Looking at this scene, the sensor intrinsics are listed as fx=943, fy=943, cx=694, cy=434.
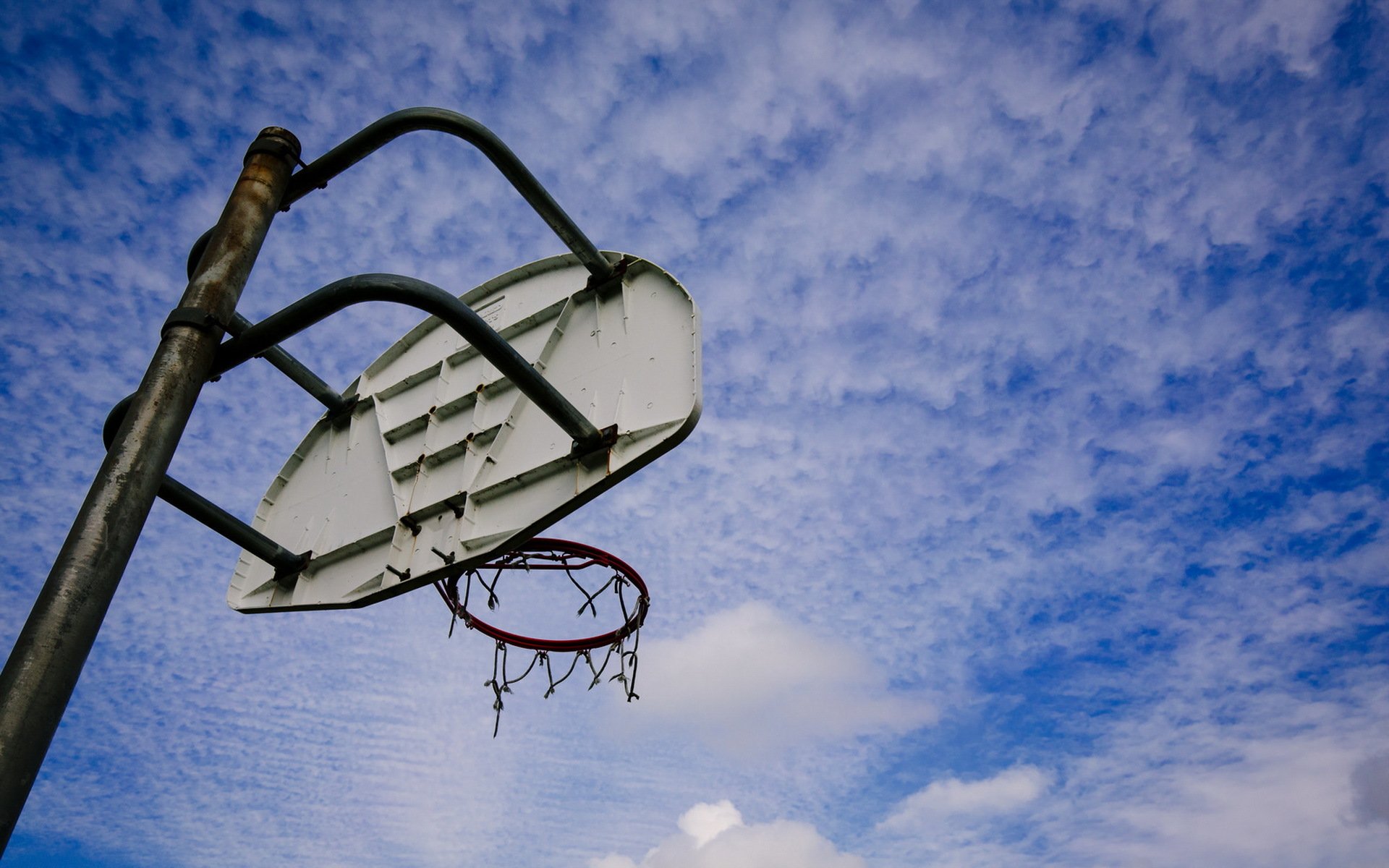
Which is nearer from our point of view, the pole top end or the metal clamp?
the metal clamp

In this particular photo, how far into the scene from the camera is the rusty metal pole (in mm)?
3094

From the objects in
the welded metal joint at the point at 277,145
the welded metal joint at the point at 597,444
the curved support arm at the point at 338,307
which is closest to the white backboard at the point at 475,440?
the welded metal joint at the point at 597,444

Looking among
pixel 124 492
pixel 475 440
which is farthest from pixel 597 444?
pixel 124 492

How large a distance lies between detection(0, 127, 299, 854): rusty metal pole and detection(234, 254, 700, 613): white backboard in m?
2.36

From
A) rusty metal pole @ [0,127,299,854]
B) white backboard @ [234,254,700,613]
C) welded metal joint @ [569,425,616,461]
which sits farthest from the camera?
white backboard @ [234,254,700,613]

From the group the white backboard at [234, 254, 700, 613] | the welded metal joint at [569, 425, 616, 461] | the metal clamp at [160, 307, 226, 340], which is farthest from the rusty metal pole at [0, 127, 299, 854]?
the white backboard at [234, 254, 700, 613]

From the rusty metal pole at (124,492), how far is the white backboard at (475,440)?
2358 millimetres

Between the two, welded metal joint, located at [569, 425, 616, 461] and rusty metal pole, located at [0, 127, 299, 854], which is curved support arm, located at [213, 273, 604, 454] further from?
welded metal joint, located at [569, 425, 616, 461]

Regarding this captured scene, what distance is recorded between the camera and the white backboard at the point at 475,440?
19.7 feet

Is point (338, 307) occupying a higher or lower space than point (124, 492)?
higher

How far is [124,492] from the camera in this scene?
3535 mm

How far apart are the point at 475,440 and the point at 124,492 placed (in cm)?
331

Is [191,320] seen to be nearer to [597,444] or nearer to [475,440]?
[597,444]

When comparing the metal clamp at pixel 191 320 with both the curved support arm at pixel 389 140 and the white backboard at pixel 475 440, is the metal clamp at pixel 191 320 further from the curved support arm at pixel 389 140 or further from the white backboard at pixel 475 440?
the white backboard at pixel 475 440
